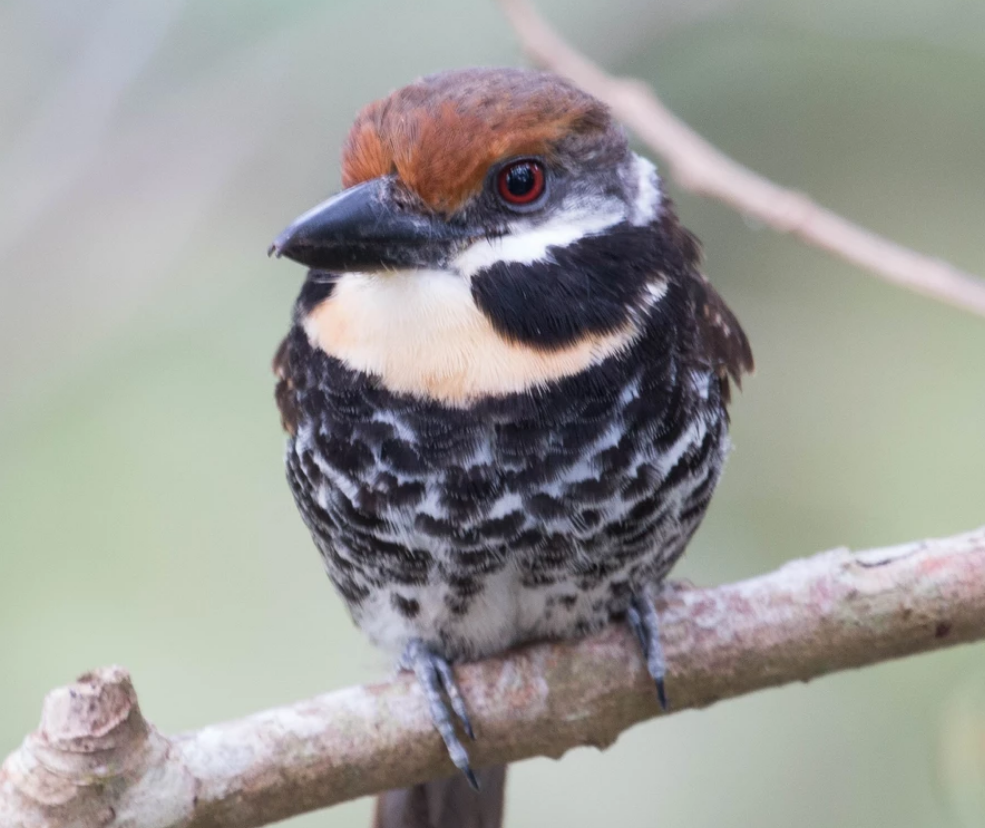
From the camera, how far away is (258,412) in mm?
3795

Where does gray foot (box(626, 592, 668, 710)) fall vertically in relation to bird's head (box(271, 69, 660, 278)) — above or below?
below

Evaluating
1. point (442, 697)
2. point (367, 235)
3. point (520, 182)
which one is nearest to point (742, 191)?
point (520, 182)

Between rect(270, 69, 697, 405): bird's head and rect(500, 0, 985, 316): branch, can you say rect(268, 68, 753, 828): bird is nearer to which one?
rect(270, 69, 697, 405): bird's head

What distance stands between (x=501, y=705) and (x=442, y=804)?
411 mm

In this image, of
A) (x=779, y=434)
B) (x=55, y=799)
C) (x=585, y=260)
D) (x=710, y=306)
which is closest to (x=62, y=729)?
(x=55, y=799)

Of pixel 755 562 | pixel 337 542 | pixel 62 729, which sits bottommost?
pixel 755 562

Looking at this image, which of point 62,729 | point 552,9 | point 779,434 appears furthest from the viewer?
point 779,434

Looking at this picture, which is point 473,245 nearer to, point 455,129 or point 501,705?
point 455,129

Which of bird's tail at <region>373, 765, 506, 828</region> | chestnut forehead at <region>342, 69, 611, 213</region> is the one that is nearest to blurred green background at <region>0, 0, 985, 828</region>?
bird's tail at <region>373, 765, 506, 828</region>

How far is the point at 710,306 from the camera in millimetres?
2457

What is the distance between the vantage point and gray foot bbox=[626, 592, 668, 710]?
2.41 m

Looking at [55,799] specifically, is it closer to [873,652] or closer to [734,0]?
[873,652]

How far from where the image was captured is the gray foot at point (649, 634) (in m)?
2.41

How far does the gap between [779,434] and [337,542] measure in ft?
6.72
